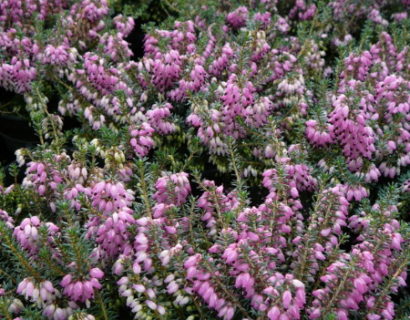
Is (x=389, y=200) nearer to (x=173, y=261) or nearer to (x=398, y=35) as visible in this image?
(x=173, y=261)

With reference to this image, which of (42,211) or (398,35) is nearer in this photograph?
(42,211)

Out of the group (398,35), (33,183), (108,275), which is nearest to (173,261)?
(108,275)

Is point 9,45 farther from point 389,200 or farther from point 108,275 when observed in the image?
point 389,200

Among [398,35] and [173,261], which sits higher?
[398,35]

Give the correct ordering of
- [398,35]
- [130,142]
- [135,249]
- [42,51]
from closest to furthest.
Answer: [135,249] → [130,142] → [42,51] → [398,35]

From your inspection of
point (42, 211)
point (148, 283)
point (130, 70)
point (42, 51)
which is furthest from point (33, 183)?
point (42, 51)

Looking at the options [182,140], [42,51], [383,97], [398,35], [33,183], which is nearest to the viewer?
[33,183]

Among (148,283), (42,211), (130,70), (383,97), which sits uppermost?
(383,97)
